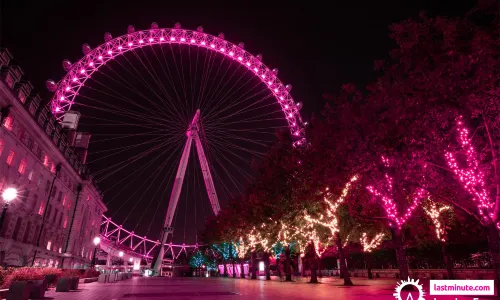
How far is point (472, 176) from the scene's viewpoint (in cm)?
1762

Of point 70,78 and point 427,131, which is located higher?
point 70,78

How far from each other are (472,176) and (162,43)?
45.5m

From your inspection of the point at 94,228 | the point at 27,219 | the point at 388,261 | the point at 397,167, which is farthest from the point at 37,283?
the point at 94,228

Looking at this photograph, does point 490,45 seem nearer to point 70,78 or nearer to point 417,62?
point 417,62

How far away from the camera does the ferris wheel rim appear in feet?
157

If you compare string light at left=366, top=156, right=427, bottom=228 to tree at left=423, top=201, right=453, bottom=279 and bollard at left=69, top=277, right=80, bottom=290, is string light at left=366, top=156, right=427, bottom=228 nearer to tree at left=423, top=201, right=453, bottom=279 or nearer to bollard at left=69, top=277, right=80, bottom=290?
tree at left=423, top=201, right=453, bottom=279

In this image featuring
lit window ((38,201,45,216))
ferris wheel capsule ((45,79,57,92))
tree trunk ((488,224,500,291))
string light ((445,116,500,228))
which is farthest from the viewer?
ferris wheel capsule ((45,79,57,92))

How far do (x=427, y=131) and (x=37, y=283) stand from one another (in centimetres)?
2055

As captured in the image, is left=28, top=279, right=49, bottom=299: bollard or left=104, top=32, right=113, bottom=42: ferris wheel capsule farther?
left=104, top=32, right=113, bottom=42: ferris wheel capsule

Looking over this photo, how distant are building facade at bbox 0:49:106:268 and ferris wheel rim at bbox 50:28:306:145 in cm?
466

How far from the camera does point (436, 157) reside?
19.8 m

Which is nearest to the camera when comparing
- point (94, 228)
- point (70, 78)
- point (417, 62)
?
point (417, 62)

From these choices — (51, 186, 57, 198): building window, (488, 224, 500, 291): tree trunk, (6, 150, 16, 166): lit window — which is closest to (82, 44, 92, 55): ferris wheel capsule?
(51, 186, 57, 198): building window

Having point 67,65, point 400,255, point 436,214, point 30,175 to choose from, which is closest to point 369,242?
point 436,214
